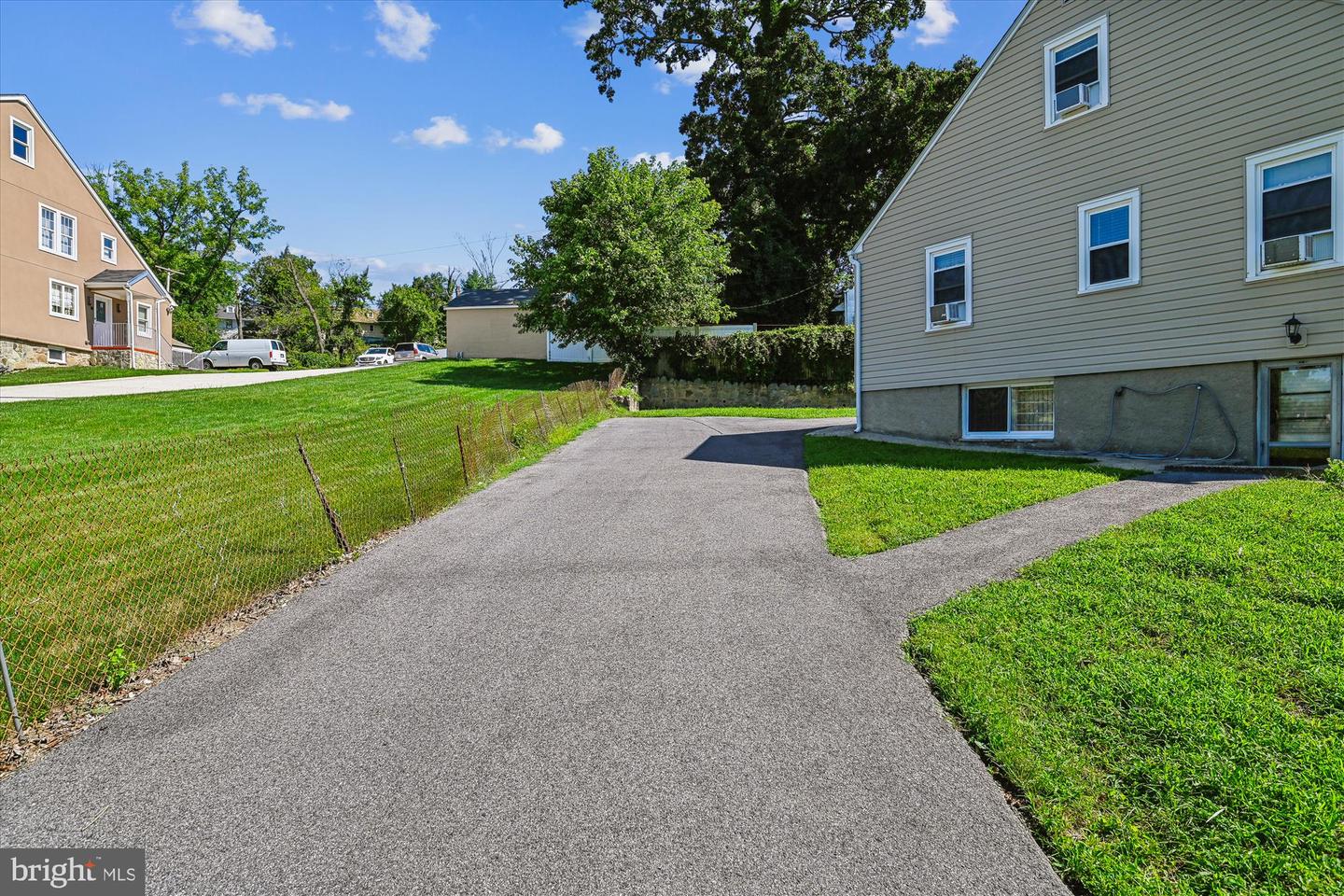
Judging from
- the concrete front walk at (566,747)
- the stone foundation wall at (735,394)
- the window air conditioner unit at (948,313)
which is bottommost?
the concrete front walk at (566,747)

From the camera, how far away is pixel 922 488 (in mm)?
9180

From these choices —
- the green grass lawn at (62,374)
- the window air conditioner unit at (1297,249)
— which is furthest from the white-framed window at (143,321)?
the window air conditioner unit at (1297,249)

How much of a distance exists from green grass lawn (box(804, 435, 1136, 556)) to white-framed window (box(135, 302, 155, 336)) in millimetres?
32838

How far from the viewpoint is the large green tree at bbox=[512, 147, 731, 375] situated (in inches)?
1118

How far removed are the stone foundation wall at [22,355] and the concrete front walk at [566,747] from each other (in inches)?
1057

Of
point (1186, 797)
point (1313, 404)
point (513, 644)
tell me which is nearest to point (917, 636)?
point (1186, 797)

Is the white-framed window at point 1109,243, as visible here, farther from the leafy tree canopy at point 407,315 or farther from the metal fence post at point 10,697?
the leafy tree canopy at point 407,315

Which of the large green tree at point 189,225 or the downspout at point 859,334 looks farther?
the large green tree at point 189,225

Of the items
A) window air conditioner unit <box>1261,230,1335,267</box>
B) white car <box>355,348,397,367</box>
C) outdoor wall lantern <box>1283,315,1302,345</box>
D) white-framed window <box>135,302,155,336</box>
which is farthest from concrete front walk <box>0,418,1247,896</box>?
white car <box>355,348,397,367</box>

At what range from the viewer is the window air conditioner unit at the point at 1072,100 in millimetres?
11836

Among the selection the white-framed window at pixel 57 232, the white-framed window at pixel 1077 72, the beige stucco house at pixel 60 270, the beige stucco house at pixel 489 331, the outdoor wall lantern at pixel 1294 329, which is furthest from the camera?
the beige stucco house at pixel 489 331

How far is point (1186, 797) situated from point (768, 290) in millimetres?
33131

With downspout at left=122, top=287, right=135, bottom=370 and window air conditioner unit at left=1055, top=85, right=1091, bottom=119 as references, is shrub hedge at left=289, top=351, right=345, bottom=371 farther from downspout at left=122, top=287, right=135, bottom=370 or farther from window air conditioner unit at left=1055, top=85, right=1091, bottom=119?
window air conditioner unit at left=1055, top=85, right=1091, bottom=119

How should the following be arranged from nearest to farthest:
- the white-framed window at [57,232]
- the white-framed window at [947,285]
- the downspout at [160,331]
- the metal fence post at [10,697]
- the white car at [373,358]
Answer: the metal fence post at [10,697] → the white-framed window at [947,285] → the white-framed window at [57,232] → the downspout at [160,331] → the white car at [373,358]
